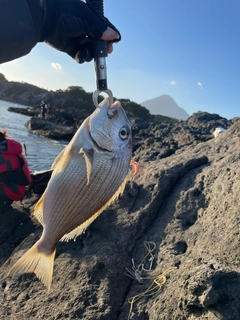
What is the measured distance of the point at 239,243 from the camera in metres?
3.31

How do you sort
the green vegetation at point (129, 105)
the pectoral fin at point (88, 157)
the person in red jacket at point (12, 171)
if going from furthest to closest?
the green vegetation at point (129, 105)
the person in red jacket at point (12, 171)
the pectoral fin at point (88, 157)

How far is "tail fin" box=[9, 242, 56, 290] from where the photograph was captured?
102 inches

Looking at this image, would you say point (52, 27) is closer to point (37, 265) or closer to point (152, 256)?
point (37, 265)

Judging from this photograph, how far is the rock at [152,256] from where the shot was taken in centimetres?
299

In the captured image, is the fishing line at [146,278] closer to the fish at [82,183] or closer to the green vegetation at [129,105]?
the fish at [82,183]

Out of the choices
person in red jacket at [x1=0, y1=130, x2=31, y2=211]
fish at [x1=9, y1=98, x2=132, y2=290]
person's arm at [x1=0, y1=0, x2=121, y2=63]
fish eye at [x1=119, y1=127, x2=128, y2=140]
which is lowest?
person in red jacket at [x1=0, y1=130, x2=31, y2=211]

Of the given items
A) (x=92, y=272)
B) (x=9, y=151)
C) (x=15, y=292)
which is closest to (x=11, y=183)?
(x=9, y=151)

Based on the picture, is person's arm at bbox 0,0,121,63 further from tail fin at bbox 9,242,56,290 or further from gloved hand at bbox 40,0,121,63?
tail fin at bbox 9,242,56,290

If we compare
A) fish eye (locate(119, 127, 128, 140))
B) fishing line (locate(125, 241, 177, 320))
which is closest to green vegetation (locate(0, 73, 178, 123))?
fishing line (locate(125, 241, 177, 320))

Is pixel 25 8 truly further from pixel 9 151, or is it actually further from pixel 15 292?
pixel 9 151

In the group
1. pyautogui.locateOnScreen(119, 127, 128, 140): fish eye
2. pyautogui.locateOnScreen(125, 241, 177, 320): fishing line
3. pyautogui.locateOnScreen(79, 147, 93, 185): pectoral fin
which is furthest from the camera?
pyautogui.locateOnScreen(125, 241, 177, 320): fishing line

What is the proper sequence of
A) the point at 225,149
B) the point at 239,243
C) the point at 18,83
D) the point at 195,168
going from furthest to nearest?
1. the point at 18,83
2. the point at 225,149
3. the point at 195,168
4. the point at 239,243

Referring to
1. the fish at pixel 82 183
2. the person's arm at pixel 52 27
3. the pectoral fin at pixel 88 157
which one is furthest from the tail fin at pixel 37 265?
the person's arm at pixel 52 27

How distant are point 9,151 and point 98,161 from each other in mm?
4071
